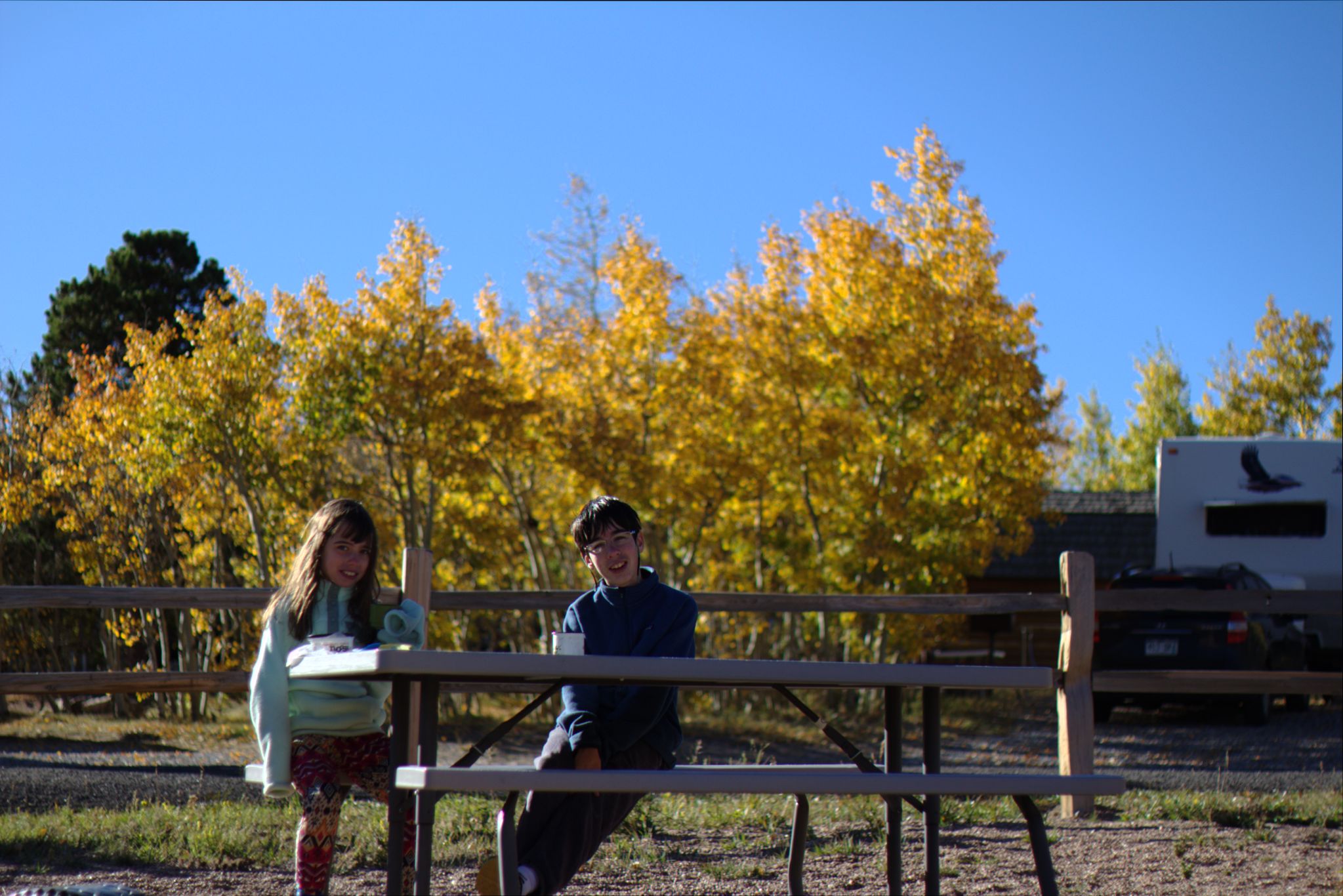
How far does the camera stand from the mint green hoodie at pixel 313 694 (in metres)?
3.36

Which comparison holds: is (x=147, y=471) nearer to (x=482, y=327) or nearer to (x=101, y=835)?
(x=482, y=327)

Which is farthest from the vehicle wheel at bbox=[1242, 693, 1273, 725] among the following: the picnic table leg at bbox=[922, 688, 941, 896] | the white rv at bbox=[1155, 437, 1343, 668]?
the picnic table leg at bbox=[922, 688, 941, 896]

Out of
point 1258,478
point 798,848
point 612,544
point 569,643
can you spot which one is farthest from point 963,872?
point 1258,478

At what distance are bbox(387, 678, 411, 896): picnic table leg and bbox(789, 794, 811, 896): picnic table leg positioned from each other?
1362mm

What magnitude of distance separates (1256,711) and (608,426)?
7.49 m

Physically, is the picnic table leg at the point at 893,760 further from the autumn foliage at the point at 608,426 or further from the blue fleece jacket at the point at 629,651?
the autumn foliage at the point at 608,426

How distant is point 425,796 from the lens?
2.88 metres

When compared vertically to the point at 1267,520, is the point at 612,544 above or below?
below

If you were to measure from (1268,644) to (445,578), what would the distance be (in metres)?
8.96

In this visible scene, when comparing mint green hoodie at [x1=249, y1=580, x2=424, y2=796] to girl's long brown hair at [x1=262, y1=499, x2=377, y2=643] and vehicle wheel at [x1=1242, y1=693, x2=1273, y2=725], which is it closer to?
girl's long brown hair at [x1=262, y1=499, x2=377, y2=643]

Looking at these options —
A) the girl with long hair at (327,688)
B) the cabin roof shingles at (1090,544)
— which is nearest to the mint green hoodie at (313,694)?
the girl with long hair at (327,688)

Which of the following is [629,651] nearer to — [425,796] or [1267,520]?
[425,796]

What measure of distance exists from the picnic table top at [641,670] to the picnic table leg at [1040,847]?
303 mm

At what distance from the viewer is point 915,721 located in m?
15.1
